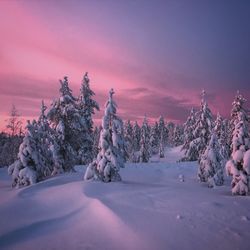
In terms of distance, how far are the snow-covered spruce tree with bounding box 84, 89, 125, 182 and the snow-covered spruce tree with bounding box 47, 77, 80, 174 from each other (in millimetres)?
9879

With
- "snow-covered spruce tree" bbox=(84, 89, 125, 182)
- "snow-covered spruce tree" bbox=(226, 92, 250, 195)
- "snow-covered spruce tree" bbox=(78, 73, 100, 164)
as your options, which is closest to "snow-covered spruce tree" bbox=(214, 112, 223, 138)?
"snow-covered spruce tree" bbox=(78, 73, 100, 164)

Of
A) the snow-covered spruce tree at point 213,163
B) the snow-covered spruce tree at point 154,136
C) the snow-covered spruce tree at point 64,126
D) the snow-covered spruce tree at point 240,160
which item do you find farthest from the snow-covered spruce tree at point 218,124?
the snow-covered spruce tree at point 154,136

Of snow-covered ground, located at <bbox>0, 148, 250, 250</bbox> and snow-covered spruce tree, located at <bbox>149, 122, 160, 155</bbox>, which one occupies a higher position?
snow-covered spruce tree, located at <bbox>149, 122, 160, 155</bbox>

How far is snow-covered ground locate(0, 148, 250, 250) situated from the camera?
33.1 ft

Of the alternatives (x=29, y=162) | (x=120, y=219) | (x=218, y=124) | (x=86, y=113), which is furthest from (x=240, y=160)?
(x=218, y=124)

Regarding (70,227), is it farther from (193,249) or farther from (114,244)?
(193,249)

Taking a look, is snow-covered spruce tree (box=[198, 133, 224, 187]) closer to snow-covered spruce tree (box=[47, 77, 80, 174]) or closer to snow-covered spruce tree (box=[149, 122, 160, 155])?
snow-covered spruce tree (box=[47, 77, 80, 174])

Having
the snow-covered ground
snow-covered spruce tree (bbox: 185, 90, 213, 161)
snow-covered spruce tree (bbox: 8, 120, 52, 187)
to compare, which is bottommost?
the snow-covered ground

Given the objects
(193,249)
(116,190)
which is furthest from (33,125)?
(193,249)

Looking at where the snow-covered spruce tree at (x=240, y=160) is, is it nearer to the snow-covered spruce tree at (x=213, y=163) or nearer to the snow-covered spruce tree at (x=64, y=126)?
the snow-covered spruce tree at (x=213, y=163)

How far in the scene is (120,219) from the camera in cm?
1205

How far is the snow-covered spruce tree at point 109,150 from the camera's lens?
20594 mm

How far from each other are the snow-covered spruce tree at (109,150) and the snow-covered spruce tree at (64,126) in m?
9.88

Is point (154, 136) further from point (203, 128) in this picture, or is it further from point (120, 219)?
point (120, 219)
